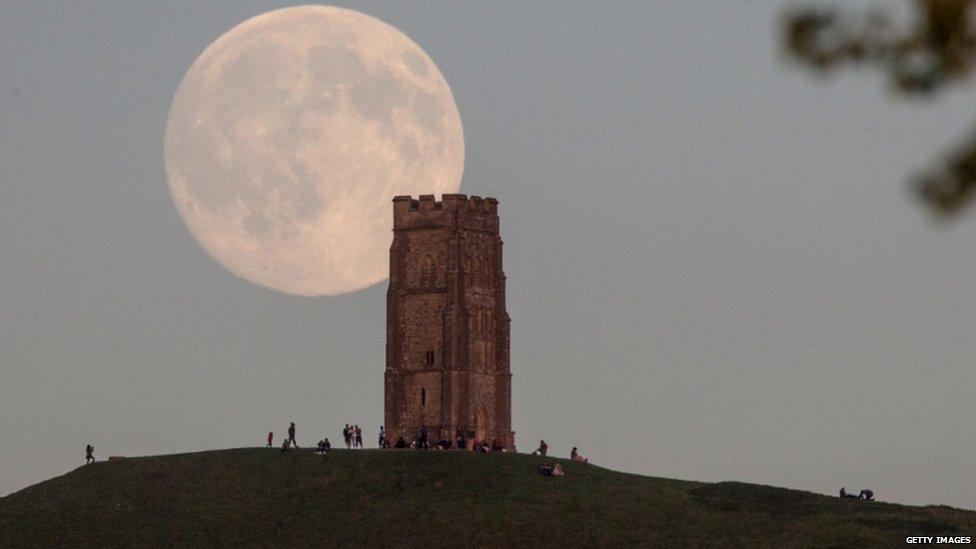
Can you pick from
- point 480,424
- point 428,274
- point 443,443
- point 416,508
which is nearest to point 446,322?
point 428,274

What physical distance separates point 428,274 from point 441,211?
3827mm

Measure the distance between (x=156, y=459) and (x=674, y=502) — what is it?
80.2ft

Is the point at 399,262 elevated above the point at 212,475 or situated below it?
above

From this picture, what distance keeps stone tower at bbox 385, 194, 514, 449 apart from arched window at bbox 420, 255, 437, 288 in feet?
0.19

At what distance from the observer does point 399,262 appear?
363 feet

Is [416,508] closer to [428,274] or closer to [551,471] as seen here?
[551,471]

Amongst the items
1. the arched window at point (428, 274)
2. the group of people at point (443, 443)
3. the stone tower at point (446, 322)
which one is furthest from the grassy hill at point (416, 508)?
the arched window at point (428, 274)

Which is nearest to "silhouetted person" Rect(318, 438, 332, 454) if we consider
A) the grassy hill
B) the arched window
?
the grassy hill

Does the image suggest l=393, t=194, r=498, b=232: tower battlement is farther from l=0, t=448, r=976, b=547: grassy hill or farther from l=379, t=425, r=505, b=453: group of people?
l=0, t=448, r=976, b=547: grassy hill

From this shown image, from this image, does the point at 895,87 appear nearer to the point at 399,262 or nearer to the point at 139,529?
the point at 139,529

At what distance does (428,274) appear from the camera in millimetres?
110250

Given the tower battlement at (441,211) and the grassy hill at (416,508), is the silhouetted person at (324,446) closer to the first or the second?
the grassy hill at (416,508)

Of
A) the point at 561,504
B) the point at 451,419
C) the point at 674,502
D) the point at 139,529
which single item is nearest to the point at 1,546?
the point at 139,529

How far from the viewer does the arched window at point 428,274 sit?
4333 inches
